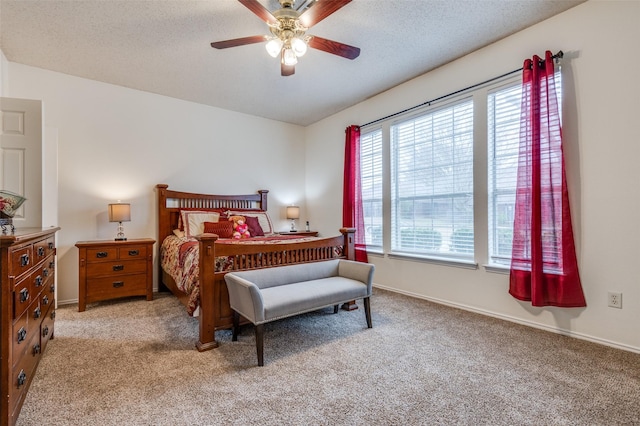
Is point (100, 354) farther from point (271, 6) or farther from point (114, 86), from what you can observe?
point (114, 86)

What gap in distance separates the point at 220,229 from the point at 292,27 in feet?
8.12

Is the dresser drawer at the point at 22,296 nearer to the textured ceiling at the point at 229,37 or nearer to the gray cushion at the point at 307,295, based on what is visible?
the gray cushion at the point at 307,295

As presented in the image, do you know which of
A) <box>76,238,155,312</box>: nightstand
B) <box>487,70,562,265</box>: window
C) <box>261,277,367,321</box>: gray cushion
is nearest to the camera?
<box>261,277,367,321</box>: gray cushion

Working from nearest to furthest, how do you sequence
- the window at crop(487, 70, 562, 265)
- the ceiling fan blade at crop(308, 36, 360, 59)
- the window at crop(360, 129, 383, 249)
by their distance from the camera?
the ceiling fan blade at crop(308, 36, 360, 59) < the window at crop(487, 70, 562, 265) < the window at crop(360, 129, 383, 249)

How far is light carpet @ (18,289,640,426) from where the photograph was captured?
1.54 metres

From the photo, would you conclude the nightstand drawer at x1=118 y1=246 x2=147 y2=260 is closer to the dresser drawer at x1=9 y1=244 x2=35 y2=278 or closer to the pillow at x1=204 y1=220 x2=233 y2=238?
the pillow at x1=204 y1=220 x2=233 y2=238

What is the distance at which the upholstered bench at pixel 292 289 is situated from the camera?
6.90 ft

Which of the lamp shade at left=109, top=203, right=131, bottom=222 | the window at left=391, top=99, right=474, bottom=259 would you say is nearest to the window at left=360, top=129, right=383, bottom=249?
the window at left=391, top=99, right=474, bottom=259

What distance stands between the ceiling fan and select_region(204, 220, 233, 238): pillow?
2134 millimetres

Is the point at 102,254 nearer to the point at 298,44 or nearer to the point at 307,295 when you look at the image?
the point at 307,295

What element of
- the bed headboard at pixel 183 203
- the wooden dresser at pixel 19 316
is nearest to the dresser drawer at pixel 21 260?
the wooden dresser at pixel 19 316

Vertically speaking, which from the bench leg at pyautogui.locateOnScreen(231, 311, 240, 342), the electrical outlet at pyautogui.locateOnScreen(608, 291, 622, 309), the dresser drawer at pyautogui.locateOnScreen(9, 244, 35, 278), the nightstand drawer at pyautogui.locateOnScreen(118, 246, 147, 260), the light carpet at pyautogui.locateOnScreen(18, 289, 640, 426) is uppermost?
the dresser drawer at pyautogui.locateOnScreen(9, 244, 35, 278)

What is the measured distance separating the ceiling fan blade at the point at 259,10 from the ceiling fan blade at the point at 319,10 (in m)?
0.21

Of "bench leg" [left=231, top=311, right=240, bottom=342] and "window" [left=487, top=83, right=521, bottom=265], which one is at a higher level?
"window" [left=487, top=83, right=521, bottom=265]
